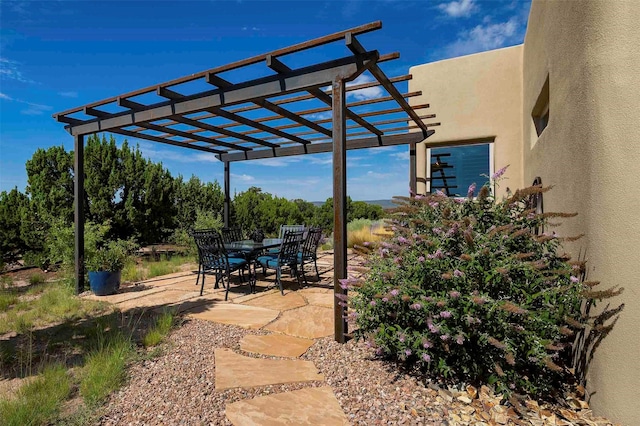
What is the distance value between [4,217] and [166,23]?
5.70 metres

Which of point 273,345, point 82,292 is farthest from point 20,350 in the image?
point 82,292

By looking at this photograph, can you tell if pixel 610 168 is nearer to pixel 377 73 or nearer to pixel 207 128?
pixel 377 73

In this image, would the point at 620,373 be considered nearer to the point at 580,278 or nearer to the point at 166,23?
the point at 580,278

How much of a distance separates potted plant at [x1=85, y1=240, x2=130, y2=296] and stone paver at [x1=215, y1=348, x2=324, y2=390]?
3284 millimetres

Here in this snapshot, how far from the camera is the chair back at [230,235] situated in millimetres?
6699

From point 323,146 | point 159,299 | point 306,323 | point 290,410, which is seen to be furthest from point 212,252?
point 323,146

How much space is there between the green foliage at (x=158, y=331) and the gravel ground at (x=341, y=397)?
274 millimetres

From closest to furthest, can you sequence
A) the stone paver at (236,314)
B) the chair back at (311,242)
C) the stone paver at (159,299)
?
the stone paver at (236,314), the stone paver at (159,299), the chair back at (311,242)

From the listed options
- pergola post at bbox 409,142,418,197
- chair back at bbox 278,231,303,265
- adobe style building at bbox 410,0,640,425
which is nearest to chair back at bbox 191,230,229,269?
chair back at bbox 278,231,303,265

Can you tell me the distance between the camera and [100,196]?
8.17 meters

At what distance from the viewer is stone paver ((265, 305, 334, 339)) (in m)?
3.28

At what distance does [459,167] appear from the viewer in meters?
6.61

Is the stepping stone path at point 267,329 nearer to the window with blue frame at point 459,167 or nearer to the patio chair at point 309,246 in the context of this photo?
the patio chair at point 309,246

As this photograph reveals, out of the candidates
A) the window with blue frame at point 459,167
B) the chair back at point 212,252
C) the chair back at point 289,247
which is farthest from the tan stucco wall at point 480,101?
the chair back at point 212,252
